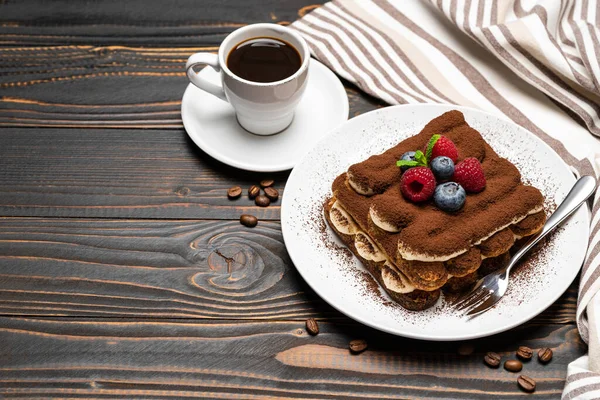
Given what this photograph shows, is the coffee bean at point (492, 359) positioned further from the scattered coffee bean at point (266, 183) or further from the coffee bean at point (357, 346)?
the scattered coffee bean at point (266, 183)

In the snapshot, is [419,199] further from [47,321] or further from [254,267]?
[47,321]

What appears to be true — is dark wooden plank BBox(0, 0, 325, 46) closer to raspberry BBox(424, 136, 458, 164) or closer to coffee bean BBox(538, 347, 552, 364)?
raspberry BBox(424, 136, 458, 164)

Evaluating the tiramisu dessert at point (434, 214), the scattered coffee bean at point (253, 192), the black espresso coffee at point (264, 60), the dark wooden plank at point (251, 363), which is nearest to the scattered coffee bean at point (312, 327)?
the dark wooden plank at point (251, 363)

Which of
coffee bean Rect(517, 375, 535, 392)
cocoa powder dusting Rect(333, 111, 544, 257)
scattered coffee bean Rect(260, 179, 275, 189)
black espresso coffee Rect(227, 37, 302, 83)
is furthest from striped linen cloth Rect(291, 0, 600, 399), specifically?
coffee bean Rect(517, 375, 535, 392)

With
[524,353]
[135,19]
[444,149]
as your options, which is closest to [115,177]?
[135,19]

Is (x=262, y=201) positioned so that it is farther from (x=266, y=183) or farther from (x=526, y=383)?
(x=526, y=383)

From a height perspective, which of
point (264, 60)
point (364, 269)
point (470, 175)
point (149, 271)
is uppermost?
point (470, 175)
